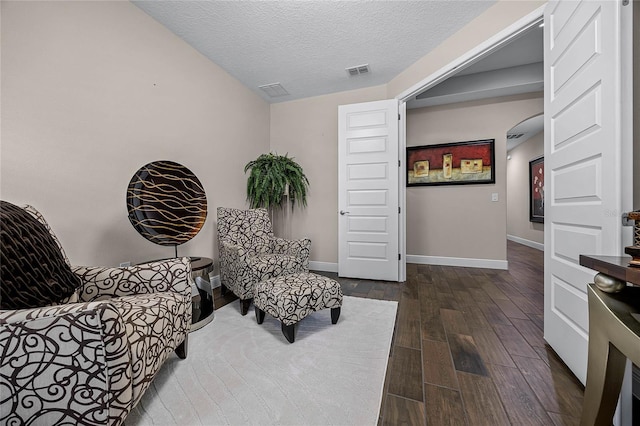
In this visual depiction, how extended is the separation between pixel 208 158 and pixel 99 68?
1193mm

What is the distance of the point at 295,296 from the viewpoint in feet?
5.64

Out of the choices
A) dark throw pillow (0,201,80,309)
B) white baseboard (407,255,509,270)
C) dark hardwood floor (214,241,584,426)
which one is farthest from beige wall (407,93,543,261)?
dark throw pillow (0,201,80,309)

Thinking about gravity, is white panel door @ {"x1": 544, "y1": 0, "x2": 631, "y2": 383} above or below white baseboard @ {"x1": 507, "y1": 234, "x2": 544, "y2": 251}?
above

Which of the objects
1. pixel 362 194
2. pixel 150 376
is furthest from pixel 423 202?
pixel 150 376

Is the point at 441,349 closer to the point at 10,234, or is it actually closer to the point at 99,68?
the point at 10,234

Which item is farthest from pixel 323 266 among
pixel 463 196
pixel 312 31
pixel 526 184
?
pixel 526 184

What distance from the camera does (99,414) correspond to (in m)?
0.79

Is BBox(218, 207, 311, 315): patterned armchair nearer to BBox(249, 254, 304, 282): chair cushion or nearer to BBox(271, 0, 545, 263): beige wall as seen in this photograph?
BBox(249, 254, 304, 282): chair cushion

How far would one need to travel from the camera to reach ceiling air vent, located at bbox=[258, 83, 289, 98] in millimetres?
3520

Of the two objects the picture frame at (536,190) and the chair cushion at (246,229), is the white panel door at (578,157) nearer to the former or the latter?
the chair cushion at (246,229)

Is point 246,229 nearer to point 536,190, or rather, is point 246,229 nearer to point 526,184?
point 536,190

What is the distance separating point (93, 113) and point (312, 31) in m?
2.01

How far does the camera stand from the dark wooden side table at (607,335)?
2.38ft

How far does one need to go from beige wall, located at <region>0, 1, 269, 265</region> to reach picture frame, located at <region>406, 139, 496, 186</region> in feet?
10.6
